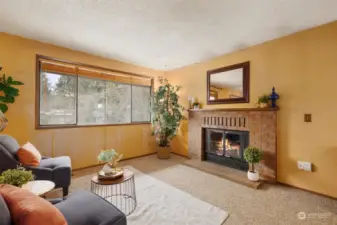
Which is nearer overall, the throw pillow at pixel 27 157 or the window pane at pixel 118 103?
the throw pillow at pixel 27 157

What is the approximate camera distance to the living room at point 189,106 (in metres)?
2.05

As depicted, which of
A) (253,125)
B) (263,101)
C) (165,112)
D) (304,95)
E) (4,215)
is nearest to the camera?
(4,215)

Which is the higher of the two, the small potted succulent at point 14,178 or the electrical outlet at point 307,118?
the electrical outlet at point 307,118

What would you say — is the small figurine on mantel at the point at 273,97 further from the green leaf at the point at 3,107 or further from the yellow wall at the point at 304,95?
the green leaf at the point at 3,107

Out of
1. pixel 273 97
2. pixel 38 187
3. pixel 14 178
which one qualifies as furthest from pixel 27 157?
pixel 273 97

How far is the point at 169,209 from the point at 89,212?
1.12 m

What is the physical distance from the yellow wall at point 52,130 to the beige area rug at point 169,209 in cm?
97

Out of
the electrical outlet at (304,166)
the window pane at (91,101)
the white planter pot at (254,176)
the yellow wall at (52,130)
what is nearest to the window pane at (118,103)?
the window pane at (91,101)

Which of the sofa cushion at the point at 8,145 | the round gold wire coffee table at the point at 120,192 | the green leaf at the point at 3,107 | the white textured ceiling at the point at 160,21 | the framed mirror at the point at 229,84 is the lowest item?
the round gold wire coffee table at the point at 120,192

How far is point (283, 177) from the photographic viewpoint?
2.80 meters

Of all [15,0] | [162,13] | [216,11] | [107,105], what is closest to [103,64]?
[107,105]

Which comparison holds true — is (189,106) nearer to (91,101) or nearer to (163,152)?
(163,152)

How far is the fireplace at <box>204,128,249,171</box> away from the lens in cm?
335

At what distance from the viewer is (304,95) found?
257cm
